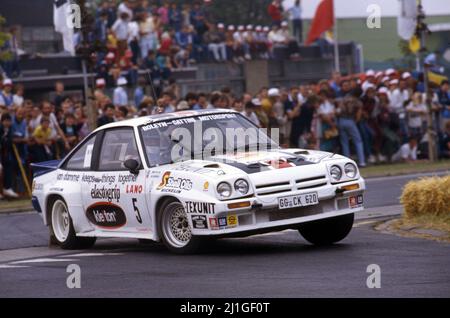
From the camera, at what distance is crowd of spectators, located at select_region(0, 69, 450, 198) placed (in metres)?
23.0

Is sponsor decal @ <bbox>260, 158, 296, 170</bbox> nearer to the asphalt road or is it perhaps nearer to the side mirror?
the asphalt road

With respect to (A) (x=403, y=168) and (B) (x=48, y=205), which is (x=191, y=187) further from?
(A) (x=403, y=168)

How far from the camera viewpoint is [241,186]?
11945 mm

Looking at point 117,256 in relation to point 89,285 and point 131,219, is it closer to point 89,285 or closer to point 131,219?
point 131,219

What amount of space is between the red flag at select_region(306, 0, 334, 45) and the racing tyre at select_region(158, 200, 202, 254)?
24131 millimetres

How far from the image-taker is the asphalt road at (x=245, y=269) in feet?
31.4

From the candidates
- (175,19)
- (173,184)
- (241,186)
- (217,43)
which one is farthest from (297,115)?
(241,186)

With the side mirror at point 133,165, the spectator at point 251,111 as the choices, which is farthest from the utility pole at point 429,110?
the side mirror at point 133,165

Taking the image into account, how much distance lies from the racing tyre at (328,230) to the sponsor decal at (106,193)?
2.08 meters

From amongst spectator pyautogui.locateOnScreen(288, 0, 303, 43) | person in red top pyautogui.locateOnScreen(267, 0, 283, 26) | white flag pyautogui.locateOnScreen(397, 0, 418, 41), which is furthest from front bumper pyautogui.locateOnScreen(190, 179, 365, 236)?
spectator pyautogui.locateOnScreen(288, 0, 303, 43)

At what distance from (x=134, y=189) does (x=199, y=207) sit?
1271 millimetres

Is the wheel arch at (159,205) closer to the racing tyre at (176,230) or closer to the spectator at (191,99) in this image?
the racing tyre at (176,230)

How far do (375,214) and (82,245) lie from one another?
4162 mm
